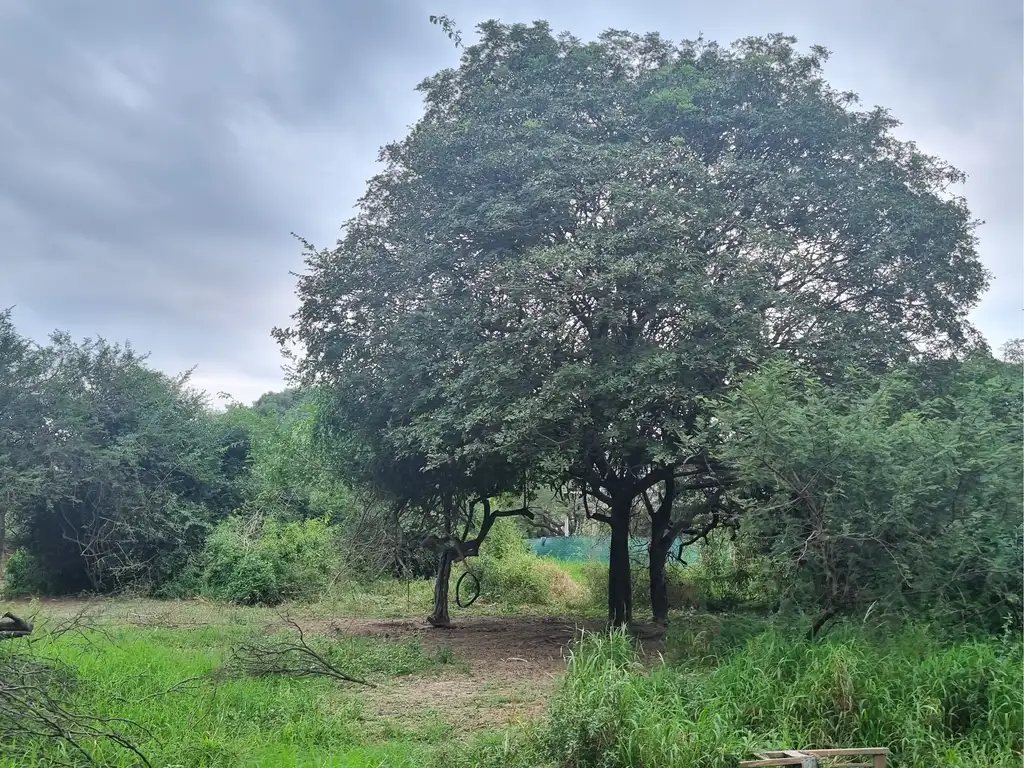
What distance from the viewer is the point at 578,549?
74.3ft

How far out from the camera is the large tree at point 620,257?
891 centimetres

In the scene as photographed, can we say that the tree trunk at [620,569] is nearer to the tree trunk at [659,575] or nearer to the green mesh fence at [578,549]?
the tree trunk at [659,575]

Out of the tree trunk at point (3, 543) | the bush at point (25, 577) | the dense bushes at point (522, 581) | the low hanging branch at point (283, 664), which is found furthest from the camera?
the bush at point (25, 577)

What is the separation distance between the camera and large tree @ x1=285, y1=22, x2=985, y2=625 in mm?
8906

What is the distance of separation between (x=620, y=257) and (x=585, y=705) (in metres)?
5.27

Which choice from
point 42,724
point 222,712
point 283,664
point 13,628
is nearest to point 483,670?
point 283,664

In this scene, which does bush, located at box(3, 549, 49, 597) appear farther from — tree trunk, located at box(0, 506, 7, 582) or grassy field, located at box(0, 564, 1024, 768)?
grassy field, located at box(0, 564, 1024, 768)

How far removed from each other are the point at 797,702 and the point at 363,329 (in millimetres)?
7482

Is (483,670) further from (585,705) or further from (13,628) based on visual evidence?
(13,628)

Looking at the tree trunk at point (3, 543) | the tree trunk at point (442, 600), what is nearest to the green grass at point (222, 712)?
the tree trunk at point (442, 600)

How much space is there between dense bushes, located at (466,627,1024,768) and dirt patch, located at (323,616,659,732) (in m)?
1.22

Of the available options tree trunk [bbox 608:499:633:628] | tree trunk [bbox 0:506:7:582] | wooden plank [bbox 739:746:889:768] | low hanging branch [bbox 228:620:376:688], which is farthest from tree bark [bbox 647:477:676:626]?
tree trunk [bbox 0:506:7:582]

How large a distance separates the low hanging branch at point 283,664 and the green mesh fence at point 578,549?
10.8m

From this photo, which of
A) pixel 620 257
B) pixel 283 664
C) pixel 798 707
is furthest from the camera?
pixel 620 257
